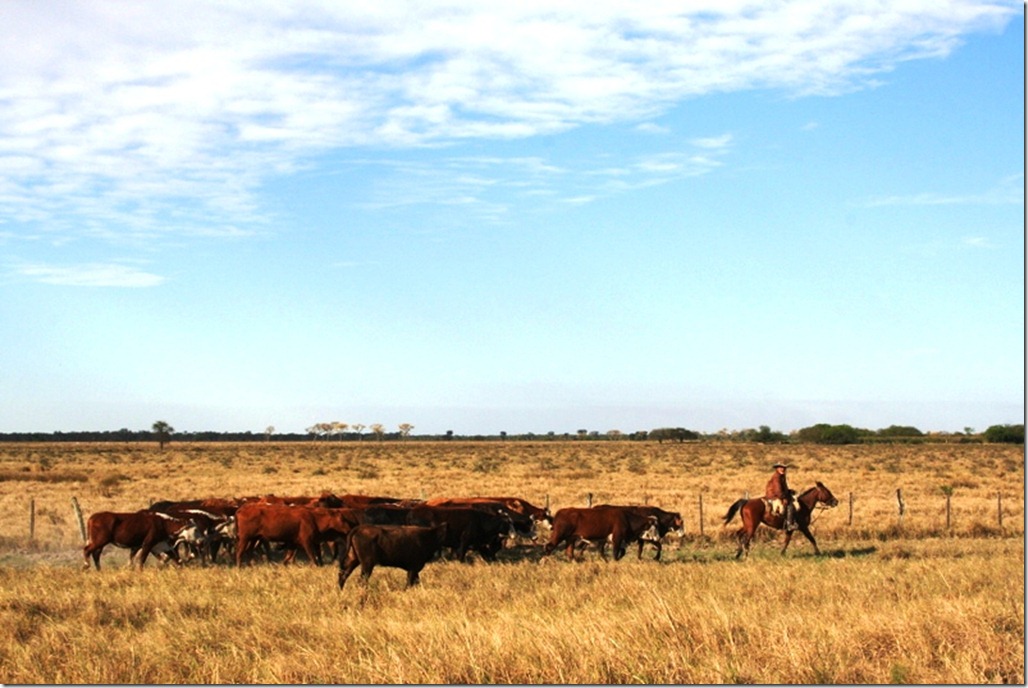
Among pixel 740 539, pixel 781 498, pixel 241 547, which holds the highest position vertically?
pixel 781 498

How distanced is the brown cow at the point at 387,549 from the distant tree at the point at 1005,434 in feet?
341

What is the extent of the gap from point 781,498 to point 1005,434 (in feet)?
323

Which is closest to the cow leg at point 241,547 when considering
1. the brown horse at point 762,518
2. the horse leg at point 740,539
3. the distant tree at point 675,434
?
the horse leg at point 740,539

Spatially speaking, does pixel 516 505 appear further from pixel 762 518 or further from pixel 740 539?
pixel 762 518

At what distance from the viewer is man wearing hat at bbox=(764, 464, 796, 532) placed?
22142mm

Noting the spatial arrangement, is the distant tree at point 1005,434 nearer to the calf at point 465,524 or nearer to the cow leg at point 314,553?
the calf at point 465,524

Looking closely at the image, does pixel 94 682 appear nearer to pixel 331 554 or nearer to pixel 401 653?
pixel 401 653

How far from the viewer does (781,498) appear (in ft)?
73.2

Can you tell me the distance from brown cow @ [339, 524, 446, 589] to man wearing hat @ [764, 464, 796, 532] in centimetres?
944

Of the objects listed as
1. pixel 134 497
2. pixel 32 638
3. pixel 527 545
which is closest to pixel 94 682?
pixel 32 638

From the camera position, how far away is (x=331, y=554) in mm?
21531

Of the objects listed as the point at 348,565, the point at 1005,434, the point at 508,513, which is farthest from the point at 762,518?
the point at 1005,434

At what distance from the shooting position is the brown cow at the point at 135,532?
61.6 feet

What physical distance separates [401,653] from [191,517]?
12117 mm
